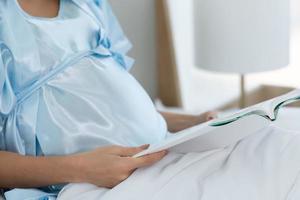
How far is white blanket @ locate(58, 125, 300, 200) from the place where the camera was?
2.52ft

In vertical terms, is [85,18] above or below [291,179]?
above

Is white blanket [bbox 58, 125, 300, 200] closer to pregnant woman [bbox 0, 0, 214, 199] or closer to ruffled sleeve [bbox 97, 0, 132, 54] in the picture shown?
pregnant woman [bbox 0, 0, 214, 199]

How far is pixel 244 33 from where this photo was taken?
1687 mm

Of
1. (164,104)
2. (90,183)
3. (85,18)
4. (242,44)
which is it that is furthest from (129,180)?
(164,104)

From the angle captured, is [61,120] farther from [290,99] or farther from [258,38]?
[258,38]

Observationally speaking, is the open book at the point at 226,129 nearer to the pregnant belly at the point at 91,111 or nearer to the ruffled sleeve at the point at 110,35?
the pregnant belly at the point at 91,111

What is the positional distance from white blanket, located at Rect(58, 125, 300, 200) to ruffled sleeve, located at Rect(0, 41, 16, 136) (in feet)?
0.57

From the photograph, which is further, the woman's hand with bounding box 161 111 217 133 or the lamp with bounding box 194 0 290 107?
the lamp with bounding box 194 0 290 107

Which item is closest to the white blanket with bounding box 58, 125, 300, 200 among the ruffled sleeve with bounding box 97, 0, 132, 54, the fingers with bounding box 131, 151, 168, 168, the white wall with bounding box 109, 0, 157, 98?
the fingers with bounding box 131, 151, 168, 168

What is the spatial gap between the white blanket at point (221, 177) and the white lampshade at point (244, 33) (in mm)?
848

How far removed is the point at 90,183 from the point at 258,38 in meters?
1.02

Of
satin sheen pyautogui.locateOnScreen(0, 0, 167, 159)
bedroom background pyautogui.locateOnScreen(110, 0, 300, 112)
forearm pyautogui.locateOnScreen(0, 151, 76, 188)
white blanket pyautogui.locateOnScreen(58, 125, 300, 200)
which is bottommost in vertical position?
bedroom background pyautogui.locateOnScreen(110, 0, 300, 112)

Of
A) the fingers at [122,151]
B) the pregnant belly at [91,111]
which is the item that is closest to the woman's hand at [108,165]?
the fingers at [122,151]

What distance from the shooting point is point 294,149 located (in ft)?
2.78
